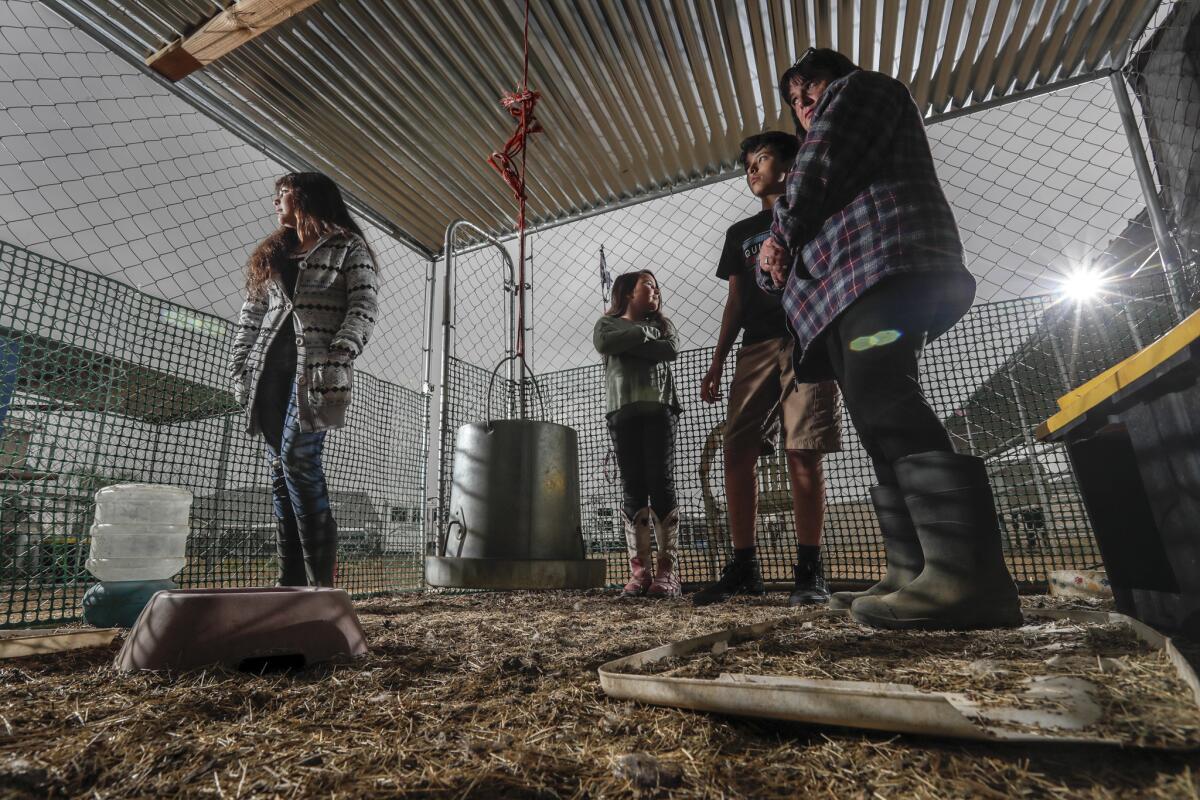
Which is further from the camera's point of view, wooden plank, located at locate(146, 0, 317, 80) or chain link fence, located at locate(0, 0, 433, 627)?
wooden plank, located at locate(146, 0, 317, 80)

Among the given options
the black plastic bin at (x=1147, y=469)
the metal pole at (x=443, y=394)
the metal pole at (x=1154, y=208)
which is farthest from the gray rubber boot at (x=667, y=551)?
the metal pole at (x=1154, y=208)

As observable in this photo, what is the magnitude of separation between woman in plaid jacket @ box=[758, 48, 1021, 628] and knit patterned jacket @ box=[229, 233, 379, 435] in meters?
1.76

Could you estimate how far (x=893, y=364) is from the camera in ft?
4.83

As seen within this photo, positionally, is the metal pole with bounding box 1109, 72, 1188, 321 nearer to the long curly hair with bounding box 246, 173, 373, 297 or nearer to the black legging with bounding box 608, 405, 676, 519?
the black legging with bounding box 608, 405, 676, 519

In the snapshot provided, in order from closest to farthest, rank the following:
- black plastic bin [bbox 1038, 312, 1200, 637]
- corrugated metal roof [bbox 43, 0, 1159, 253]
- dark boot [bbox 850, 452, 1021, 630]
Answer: black plastic bin [bbox 1038, 312, 1200, 637]
dark boot [bbox 850, 452, 1021, 630]
corrugated metal roof [bbox 43, 0, 1159, 253]

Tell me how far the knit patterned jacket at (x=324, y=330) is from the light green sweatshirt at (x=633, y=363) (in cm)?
125

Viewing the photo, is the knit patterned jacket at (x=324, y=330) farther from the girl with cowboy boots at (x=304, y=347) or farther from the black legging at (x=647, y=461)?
the black legging at (x=647, y=461)

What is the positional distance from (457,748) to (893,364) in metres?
1.32

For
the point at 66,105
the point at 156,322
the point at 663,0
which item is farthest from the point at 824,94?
the point at 66,105

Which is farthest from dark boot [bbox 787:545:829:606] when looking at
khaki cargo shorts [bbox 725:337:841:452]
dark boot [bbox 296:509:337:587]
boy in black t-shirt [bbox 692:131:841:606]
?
dark boot [bbox 296:509:337:587]

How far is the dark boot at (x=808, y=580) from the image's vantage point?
7.59 feet

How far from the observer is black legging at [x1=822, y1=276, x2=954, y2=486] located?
1430mm

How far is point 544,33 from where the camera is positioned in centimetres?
347

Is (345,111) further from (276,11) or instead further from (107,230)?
(107,230)
